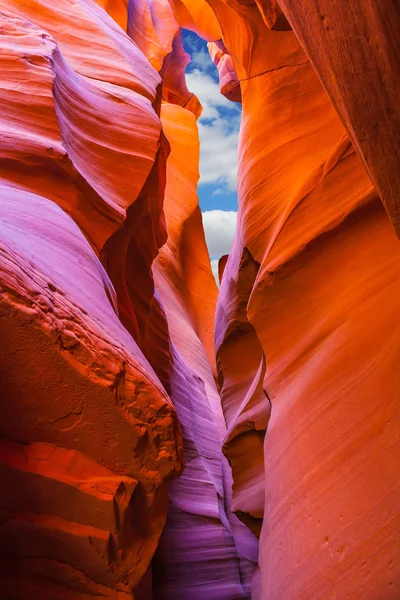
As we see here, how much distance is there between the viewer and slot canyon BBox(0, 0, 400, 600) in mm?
1872

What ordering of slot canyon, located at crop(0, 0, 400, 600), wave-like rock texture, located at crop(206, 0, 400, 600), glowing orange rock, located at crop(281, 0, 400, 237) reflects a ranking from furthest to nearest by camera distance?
wave-like rock texture, located at crop(206, 0, 400, 600) → slot canyon, located at crop(0, 0, 400, 600) → glowing orange rock, located at crop(281, 0, 400, 237)

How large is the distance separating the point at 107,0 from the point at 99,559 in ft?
30.6

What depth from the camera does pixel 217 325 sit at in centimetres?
566

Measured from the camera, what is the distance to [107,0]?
28.1 ft

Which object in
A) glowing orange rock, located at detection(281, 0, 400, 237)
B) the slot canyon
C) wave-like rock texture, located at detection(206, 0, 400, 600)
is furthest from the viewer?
wave-like rock texture, located at detection(206, 0, 400, 600)

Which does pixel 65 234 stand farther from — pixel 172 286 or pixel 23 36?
pixel 172 286

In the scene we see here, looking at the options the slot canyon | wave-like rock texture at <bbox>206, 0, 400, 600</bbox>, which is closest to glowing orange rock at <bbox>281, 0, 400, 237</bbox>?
the slot canyon

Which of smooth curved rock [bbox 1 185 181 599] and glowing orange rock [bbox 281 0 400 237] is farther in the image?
smooth curved rock [bbox 1 185 181 599]

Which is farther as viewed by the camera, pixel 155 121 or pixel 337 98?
pixel 155 121

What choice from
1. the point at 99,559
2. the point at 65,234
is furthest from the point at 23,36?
the point at 99,559

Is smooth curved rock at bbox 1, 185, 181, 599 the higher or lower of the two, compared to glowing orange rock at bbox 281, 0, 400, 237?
lower

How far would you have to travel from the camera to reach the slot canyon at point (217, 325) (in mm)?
1872

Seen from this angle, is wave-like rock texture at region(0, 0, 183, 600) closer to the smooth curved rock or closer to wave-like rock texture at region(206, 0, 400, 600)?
the smooth curved rock

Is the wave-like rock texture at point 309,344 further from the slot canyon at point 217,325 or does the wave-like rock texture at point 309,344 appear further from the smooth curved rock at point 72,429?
the smooth curved rock at point 72,429
